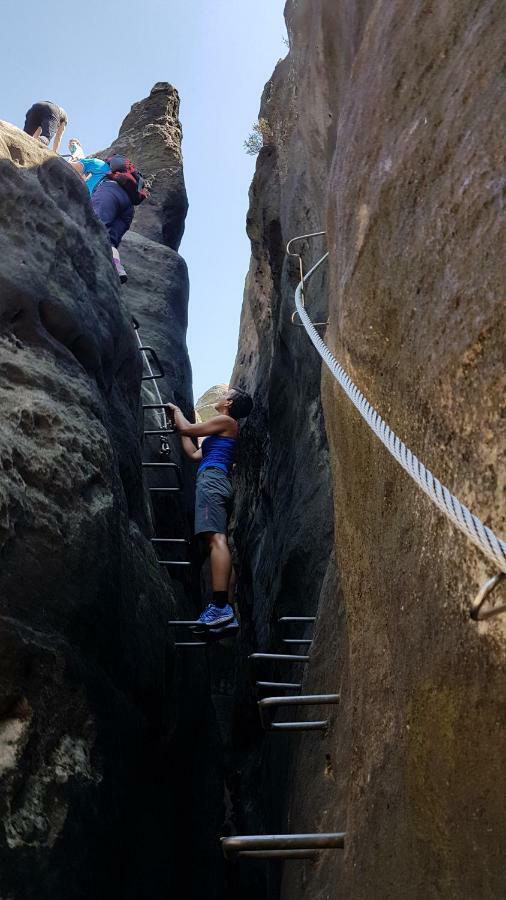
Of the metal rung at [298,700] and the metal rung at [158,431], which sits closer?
the metal rung at [298,700]

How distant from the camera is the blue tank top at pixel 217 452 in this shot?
23.4 ft

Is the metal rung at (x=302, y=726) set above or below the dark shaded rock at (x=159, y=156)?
below

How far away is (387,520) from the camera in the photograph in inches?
99.7

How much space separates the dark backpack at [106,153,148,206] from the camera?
9.41m

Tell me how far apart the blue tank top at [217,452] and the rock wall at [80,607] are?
718mm

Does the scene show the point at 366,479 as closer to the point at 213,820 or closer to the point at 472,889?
the point at 472,889

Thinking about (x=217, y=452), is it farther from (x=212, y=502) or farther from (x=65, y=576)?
(x=65, y=576)

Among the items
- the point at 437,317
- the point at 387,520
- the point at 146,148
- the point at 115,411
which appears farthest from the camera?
the point at 146,148

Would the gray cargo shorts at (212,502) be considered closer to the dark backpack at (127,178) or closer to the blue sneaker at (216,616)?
the blue sneaker at (216,616)

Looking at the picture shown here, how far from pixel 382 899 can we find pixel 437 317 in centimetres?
161

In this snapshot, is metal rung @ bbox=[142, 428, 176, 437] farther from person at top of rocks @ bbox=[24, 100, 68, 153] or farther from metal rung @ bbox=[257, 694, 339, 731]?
person at top of rocks @ bbox=[24, 100, 68, 153]

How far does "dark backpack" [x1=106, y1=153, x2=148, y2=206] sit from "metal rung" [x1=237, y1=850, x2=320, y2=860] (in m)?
7.78

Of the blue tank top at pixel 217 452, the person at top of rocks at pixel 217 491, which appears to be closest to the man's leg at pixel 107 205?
the person at top of rocks at pixel 217 491

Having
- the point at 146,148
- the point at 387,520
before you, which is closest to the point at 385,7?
the point at 387,520
